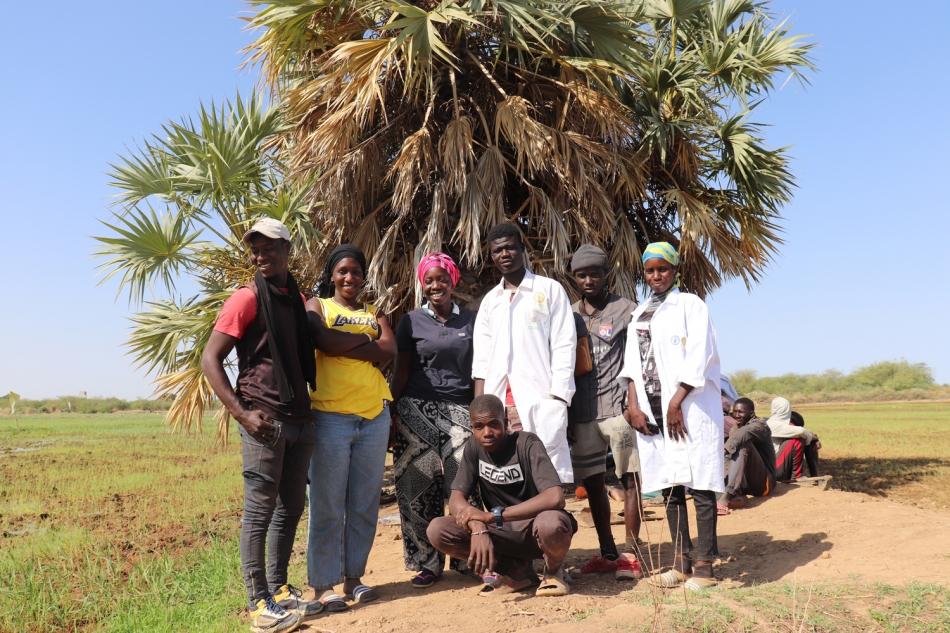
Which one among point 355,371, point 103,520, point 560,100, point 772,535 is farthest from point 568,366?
point 103,520

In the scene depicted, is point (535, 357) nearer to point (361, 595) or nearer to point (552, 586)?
point (552, 586)

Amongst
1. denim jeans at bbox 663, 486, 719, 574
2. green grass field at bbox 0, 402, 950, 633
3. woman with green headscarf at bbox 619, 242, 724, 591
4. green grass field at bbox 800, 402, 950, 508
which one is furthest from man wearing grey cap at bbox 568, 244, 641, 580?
green grass field at bbox 800, 402, 950, 508

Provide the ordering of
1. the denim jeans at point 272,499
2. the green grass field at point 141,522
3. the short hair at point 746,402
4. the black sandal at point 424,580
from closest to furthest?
the denim jeans at point 272,499
the black sandal at point 424,580
the green grass field at point 141,522
the short hair at point 746,402

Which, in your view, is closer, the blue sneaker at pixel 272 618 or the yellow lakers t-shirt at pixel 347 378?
the blue sneaker at pixel 272 618

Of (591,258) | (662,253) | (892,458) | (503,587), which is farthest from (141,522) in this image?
(892,458)

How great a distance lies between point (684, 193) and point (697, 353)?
192 inches

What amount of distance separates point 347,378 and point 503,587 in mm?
1428

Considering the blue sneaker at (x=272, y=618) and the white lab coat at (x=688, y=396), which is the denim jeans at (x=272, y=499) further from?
the white lab coat at (x=688, y=396)

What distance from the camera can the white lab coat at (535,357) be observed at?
3854mm

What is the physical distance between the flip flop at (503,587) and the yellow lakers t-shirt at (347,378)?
1129 mm

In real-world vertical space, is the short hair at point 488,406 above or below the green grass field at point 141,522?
above

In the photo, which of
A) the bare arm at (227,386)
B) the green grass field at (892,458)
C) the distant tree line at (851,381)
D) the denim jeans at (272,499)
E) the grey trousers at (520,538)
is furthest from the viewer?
the distant tree line at (851,381)

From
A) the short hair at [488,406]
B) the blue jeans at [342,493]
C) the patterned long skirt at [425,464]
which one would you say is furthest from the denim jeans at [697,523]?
the blue jeans at [342,493]

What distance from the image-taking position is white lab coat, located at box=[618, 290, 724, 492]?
12.6 feet
